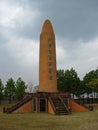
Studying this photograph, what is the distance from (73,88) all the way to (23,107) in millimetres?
34454

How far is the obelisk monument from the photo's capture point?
1626 inches

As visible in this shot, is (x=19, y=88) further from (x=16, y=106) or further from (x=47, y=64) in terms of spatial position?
(x=16, y=106)

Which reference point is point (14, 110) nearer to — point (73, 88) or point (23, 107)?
point (23, 107)

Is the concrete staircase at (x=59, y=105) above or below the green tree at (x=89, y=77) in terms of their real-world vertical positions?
below

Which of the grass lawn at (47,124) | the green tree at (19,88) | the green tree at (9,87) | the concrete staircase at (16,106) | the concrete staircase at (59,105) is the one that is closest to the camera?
the grass lawn at (47,124)

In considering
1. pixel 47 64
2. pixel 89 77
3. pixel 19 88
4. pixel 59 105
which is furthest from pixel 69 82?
pixel 59 105

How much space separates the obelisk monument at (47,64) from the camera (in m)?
41.3

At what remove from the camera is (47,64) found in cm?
4141

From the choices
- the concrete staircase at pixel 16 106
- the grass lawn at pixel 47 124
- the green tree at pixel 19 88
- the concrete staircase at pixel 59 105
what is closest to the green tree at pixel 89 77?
the green tree at pixel 19 88

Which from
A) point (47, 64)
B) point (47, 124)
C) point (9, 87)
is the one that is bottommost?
point (47, 124)

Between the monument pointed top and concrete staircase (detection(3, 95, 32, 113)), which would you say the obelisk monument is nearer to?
the monument pointed top

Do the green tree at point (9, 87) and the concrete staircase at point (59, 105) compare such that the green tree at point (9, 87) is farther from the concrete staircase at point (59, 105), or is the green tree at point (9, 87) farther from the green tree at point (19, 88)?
the concrete staircase at point (59, 105)

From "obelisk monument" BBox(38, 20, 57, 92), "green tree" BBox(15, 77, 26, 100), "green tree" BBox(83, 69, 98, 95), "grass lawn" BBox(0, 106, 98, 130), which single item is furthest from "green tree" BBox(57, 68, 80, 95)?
"grass lawn" BBox(0, 106, 98, 130)

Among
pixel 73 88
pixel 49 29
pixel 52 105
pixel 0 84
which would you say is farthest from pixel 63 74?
pixel 52 105
